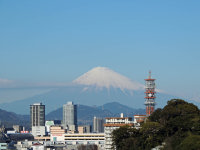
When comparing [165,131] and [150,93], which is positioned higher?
[150,93]

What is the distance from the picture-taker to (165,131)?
10731 centimetres

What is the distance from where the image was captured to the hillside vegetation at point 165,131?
103 metres

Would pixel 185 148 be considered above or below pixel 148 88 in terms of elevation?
below

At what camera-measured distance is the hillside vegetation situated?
103125mm

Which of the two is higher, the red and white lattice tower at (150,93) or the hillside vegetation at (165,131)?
the red and white lattice tower at (150,93)

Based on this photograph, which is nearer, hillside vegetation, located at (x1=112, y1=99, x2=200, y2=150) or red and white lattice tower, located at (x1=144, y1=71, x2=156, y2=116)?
hillside vegetation, located at (x1=112, y1=99, x2=200, y2=150)

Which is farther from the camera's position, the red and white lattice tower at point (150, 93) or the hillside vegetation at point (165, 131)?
the red and white lattice tower at point (150, 93)

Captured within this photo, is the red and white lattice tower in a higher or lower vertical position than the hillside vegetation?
higher

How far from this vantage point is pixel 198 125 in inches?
4067

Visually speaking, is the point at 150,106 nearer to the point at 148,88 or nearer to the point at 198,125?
the point at 148,88

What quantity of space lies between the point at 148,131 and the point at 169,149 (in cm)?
1182

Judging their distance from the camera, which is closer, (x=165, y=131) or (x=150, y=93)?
(x=165, y=131)

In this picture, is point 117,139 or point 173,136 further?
point 117,139

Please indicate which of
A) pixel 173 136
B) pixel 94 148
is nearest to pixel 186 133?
pixel 173 136
